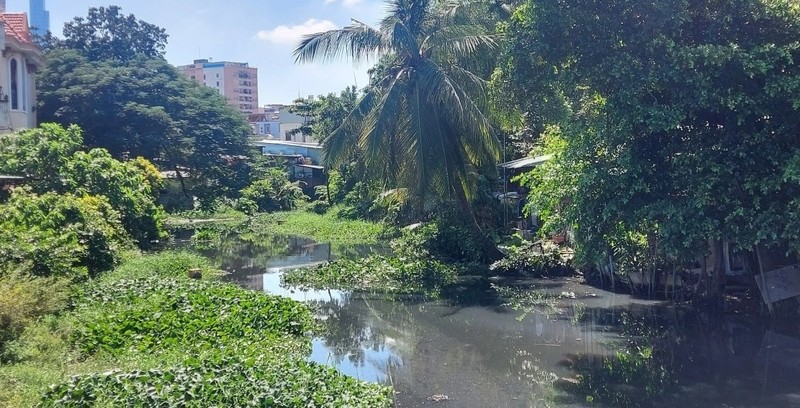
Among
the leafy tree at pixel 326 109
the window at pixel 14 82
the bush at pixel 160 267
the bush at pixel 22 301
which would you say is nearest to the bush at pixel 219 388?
the bush at pixel 22 301

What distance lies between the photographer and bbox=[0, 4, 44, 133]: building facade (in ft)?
67.3

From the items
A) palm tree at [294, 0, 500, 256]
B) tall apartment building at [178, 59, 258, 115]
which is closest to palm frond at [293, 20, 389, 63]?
palm tree at [294, 0, 500, 256]

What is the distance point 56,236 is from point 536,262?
10.8m

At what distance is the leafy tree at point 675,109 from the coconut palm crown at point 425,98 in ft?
17.9

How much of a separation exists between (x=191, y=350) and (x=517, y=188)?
51.1 feet

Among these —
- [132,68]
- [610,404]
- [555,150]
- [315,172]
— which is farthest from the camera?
[315,172]

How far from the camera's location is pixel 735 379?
853 centimetres

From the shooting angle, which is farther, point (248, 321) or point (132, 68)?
point (132, 68)

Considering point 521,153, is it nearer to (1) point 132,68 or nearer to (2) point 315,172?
(1) point 132,68

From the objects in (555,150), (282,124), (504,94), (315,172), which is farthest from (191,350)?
(282,124)

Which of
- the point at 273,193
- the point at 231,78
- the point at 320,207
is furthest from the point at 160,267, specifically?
the point at 231,78

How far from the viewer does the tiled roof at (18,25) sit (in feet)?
70.5

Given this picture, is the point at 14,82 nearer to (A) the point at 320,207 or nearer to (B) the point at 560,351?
(A) the point at 320,207

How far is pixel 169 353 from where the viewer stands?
28.6ft
